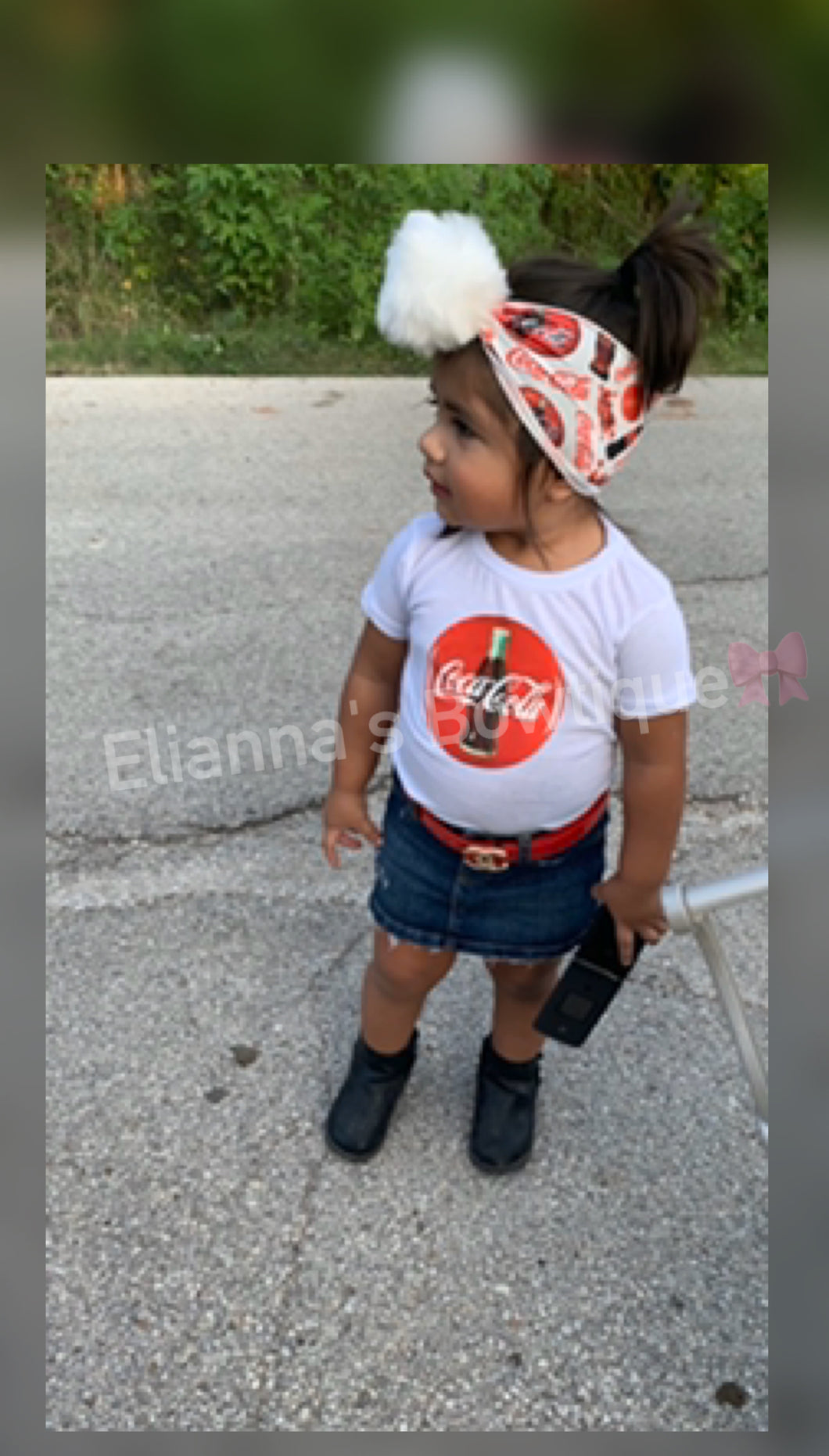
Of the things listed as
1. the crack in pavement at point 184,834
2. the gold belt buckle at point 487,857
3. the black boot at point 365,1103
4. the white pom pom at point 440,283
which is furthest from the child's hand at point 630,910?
the crack in pavement at point 184,834

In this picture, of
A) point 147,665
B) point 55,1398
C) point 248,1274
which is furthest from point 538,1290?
point 147,665

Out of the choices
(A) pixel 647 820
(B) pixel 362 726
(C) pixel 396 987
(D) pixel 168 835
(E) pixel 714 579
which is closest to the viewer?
(A) pixel 647 820

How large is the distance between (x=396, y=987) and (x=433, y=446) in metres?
0.75

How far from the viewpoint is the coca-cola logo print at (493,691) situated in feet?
4.81

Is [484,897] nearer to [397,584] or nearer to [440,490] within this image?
→ [397,584]

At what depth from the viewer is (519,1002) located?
1.80 m

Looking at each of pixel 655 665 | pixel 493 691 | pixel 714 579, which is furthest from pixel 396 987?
pixel 714 579

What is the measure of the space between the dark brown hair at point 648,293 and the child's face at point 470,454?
0.05 feet

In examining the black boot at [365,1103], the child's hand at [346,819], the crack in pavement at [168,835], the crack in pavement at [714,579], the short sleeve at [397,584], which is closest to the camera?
the short sleeve at [397,584]

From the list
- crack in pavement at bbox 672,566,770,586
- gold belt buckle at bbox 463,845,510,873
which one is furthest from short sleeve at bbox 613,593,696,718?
crack in pavement at bbox 672,566,770,586

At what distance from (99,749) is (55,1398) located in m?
1.44

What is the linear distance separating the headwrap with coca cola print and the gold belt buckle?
464 millimetres

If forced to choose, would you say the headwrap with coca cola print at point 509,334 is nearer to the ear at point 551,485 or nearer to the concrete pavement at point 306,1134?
the ear at point 551,485

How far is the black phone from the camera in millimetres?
1583
